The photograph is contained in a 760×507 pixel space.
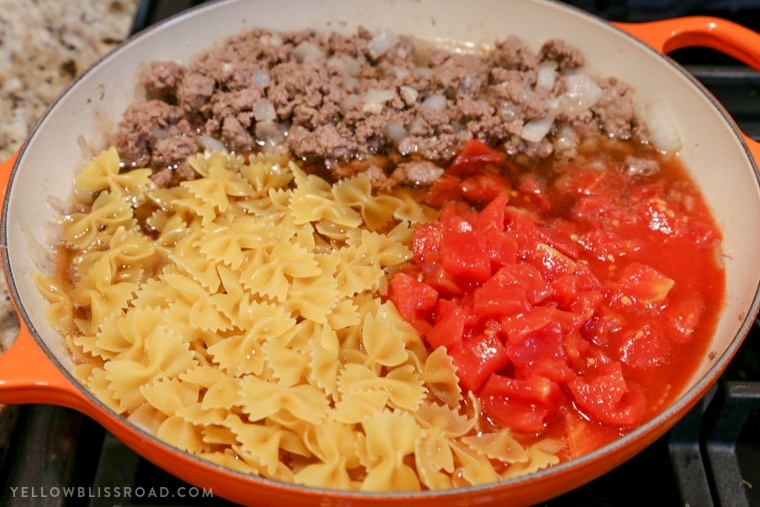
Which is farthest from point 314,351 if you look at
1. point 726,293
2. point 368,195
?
point 726,293

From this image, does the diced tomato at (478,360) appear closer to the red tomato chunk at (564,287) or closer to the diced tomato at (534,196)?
the red tomato chunk at (564,287)

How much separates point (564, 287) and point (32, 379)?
1824 mm

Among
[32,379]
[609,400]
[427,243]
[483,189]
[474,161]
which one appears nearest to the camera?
[32,379]

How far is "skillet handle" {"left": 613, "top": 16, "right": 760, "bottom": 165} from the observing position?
308cm

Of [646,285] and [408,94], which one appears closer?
[646,285]

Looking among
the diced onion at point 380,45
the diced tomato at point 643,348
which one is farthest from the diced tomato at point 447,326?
the diced onion at point 380,45

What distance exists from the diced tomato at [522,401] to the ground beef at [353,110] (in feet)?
3.94

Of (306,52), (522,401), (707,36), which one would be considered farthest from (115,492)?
(707,36)

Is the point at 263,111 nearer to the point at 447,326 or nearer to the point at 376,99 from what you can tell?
the point at 376,99

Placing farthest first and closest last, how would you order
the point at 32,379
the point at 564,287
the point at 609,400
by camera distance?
the point at 564,287 → the point at 609,400 → the point at 32,379

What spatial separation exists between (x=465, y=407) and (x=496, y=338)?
265 millimetres

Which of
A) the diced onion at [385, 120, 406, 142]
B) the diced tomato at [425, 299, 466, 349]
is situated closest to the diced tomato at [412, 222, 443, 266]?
the diced tomato at [425, 299, 466, 349]

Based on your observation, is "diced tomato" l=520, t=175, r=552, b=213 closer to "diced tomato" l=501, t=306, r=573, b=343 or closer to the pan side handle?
"diced tomato" l=501, t=306, r=573, b=343

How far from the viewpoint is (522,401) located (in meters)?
2.39
